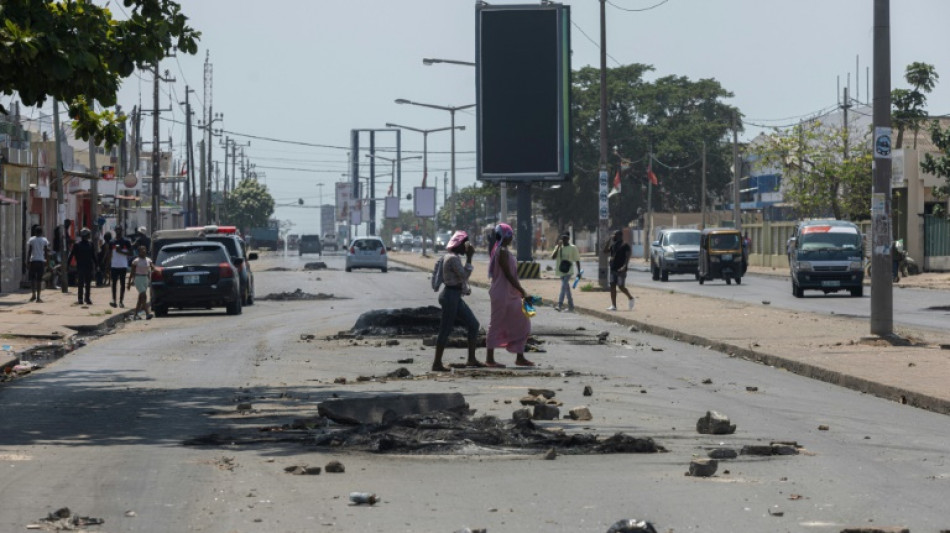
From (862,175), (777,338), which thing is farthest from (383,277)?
(777,338)

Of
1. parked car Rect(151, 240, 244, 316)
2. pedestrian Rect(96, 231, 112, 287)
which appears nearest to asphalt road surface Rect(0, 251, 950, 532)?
parked car Rect(151, 240, 244, 316)

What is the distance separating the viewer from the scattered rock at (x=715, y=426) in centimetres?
1190

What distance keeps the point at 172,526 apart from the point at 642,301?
99.0ft

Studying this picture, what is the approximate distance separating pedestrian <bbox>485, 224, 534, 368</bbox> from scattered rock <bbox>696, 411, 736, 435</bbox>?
7.14 metres

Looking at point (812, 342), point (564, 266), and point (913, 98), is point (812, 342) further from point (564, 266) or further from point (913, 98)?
point (913, 98)

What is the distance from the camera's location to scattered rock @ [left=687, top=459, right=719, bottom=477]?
31.8 ft

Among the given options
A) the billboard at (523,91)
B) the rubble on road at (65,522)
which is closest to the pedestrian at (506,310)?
the rubble on road at (65,522)

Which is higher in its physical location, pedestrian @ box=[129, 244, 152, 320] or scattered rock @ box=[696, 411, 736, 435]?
pedestrian @ box=[129, 244, 152, 320]

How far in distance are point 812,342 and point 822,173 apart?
178 feet

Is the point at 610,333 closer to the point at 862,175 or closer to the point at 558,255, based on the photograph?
the point at 558,255

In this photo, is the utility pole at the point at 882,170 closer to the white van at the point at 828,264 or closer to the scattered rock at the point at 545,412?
the scattered rock at the point at 545,412

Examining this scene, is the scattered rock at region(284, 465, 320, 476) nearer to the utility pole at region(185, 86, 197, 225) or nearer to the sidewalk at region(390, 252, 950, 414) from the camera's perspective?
the sidewalk at region(390, 252, 950, 414)

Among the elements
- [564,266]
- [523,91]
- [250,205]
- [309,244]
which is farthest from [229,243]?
[250,205]

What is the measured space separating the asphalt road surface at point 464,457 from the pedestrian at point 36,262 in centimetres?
1708
